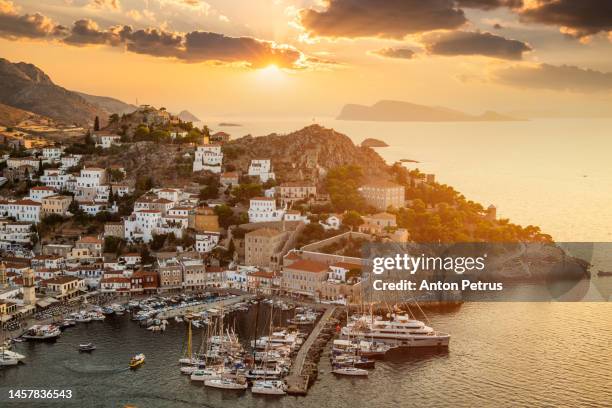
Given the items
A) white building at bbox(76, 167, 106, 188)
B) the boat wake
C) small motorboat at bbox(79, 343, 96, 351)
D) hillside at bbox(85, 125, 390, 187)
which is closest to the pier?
small motorboat at bbox(79, 343, 96, 351)

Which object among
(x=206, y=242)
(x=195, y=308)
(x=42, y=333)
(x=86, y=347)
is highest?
(x=206, y=242)

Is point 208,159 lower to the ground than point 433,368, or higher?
higher

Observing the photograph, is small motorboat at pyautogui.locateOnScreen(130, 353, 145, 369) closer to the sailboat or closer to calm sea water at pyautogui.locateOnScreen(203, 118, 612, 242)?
the sailboat

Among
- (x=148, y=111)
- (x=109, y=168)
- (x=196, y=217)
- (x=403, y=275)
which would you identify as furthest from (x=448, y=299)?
(x=148, y=111)

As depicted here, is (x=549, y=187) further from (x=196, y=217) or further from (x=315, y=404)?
(x=315, y=404)

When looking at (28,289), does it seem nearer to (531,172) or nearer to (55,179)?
(55,179)

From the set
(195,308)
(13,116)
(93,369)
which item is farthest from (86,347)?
(13,116)
